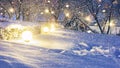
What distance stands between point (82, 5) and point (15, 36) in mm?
16830

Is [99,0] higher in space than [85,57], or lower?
higher

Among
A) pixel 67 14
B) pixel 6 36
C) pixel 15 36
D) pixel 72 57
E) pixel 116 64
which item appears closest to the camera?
pixel 116 64

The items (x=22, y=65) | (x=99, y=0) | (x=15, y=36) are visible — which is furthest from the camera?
(x=99, y=0)

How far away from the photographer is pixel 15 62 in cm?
976

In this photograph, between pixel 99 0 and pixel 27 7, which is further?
pixel 27 7

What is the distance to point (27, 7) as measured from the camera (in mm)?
41250

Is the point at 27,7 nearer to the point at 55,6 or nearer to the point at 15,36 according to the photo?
the point at 55,6

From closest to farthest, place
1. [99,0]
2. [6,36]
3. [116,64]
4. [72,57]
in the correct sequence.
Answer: [116,64], [72,57], [6,36], [99,0]

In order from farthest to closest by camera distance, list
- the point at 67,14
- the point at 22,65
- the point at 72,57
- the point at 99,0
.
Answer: the point at 67,14 < the point at 99,0 < the point at 72,57 < the point at 22,65

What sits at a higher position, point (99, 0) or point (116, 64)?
point (99, 0)

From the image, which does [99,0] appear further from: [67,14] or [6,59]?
[6,59]

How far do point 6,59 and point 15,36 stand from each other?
368 inches

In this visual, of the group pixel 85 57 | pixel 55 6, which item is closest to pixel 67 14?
pixel 55 6

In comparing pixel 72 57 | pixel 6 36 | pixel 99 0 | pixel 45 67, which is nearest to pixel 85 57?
pixel 72 57
